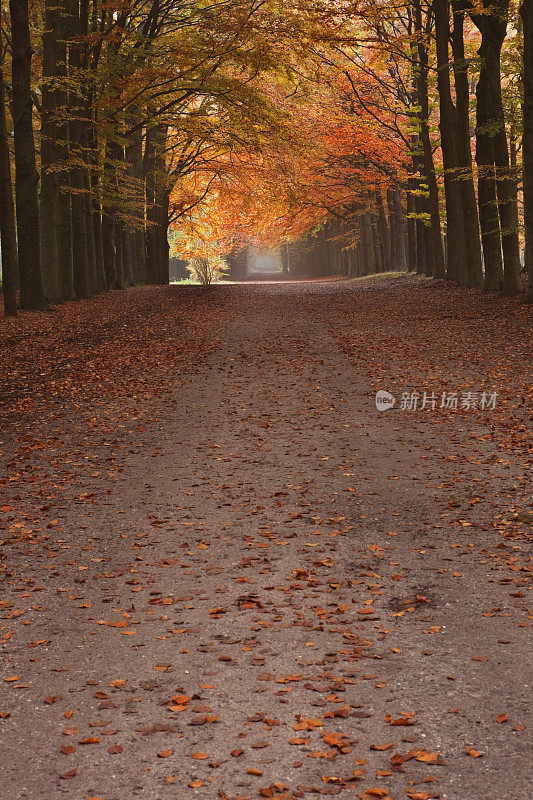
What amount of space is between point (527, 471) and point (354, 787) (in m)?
5.10

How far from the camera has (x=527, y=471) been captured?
798 cm

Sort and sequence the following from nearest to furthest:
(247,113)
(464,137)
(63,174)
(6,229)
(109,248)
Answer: (6,229) < (464,137) < (63,174) < (247,113) < (109,248)

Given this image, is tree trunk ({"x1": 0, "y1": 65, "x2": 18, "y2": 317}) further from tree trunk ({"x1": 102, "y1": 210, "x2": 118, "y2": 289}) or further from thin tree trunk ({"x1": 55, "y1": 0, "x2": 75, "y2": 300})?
tree trunk ({"x1": 102, "y1": 210, "x2": 118, "y2": 289})

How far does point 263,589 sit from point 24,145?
15928 mm

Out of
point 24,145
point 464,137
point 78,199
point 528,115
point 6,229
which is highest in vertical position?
point 464,137

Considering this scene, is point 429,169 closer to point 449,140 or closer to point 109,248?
point 449,140

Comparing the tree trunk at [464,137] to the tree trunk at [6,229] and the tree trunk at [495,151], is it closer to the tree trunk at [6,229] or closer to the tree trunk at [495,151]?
the tree trunk at [495,151]

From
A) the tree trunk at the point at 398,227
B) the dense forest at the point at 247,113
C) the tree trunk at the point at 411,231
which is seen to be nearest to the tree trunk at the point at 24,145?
the dense forest at the point at 247,113

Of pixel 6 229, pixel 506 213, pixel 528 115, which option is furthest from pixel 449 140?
pixel 6 229

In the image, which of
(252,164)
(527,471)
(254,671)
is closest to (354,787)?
(254,671)

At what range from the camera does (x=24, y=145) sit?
18.5m

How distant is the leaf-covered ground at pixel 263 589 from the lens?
149 inches

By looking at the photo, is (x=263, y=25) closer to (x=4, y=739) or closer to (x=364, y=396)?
(x=364, y=396)

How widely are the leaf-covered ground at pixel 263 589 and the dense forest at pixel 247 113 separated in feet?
27.8
